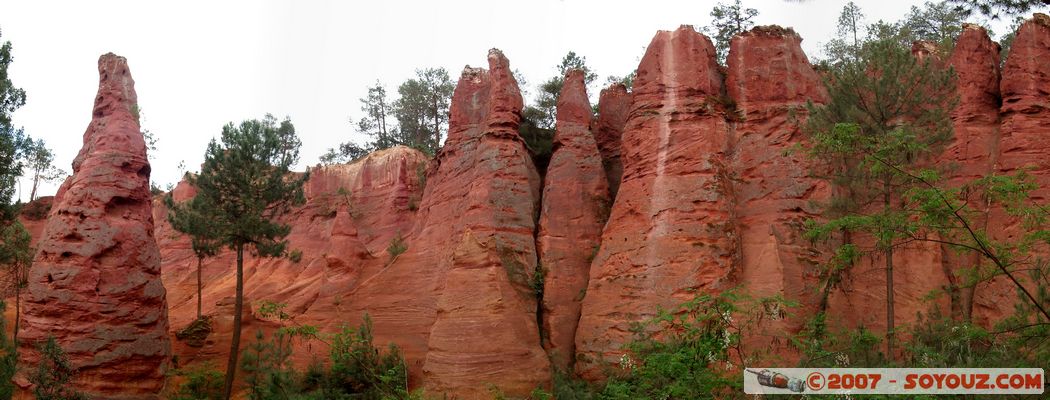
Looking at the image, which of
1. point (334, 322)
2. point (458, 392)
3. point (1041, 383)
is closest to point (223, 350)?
point (334, 322)

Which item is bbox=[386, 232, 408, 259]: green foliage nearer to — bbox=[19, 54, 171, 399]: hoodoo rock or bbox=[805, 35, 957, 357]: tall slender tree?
bbox=[19, 54, 171, 399]: hoodoo rock

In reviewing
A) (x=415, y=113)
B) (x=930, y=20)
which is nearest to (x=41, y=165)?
(x=415, y=113)

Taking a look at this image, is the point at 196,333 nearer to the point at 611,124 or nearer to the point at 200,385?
the point at 200,385

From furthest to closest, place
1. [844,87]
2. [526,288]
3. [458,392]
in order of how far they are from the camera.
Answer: [526,288]
[458,392]
[844,87]

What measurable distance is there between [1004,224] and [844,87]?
19.0 ft

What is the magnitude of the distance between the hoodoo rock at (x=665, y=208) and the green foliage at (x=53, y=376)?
13626 millimetres

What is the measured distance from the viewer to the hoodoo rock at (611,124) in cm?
2888

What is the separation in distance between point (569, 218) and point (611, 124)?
559 cm

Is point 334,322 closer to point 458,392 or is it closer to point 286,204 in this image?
point 286,204

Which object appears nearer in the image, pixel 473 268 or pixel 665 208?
pixel 665 208

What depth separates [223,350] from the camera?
92.8ft

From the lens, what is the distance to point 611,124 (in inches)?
1152

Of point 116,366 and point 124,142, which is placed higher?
point 124,142

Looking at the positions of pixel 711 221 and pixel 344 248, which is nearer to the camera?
pixel 711 221
